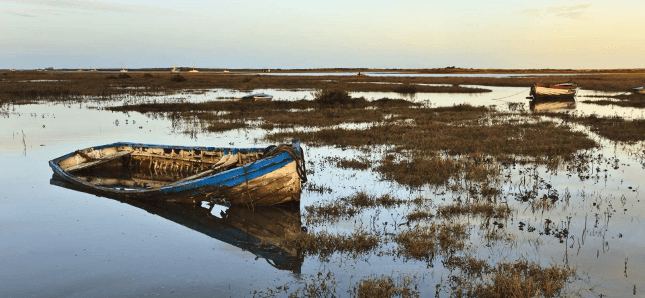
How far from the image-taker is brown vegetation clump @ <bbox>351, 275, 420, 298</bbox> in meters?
5.41

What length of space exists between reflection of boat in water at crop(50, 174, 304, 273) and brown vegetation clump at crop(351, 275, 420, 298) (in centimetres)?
101

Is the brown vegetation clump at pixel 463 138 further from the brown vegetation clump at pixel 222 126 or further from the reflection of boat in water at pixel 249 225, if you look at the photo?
the reflection of boat in water at pixel 249 225

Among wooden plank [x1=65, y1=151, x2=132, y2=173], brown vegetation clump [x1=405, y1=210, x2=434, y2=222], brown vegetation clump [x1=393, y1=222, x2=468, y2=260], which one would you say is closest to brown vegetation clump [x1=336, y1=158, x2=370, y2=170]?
brown vegetation clump [x1=405, y1=210, x2=434, y2=222]

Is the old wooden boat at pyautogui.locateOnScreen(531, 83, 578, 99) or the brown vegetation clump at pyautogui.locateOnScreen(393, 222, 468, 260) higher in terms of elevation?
the old wooden boat at pyautogui.locateOnScreen(531, 83, 578, 99)

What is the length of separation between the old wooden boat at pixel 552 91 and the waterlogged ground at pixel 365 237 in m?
23.4

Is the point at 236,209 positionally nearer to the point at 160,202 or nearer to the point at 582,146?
the point at 160,202

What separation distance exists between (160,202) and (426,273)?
560 cm

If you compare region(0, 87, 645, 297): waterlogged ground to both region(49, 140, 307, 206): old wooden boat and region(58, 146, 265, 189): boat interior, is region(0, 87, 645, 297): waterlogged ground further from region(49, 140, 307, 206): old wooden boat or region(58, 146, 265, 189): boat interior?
region(58, 146, 265, 189): boat interior

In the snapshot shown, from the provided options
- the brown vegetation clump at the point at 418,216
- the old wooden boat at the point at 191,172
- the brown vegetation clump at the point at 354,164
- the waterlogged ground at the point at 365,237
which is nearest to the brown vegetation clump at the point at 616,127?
the waterlogged ground at the point at 365,237

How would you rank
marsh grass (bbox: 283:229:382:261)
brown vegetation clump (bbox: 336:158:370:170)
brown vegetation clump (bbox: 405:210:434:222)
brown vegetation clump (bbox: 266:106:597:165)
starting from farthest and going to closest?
brown vegetation clump (bbox: 266:106:597:165)
brown vegetation clump (bbox: 336:158:370:170)
brown vegetation clump (bbox: 405:210:434:222)
marsh grass (bbox: 283:229:382:261)

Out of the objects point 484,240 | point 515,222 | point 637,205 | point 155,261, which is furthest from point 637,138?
point 155,261

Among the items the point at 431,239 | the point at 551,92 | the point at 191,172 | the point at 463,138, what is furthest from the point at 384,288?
the point at 551,92

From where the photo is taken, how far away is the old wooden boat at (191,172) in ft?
28.9

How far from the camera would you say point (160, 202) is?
9.46 metres
